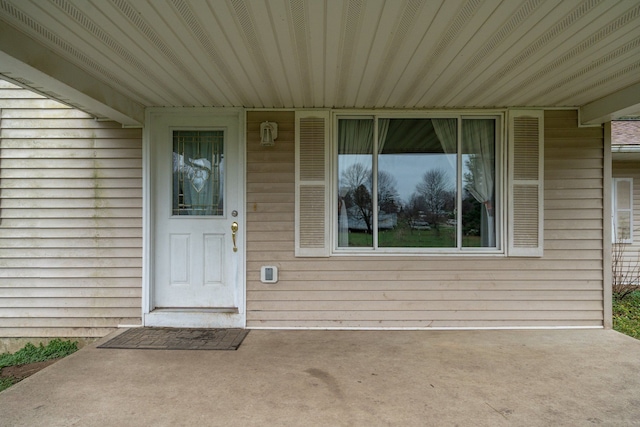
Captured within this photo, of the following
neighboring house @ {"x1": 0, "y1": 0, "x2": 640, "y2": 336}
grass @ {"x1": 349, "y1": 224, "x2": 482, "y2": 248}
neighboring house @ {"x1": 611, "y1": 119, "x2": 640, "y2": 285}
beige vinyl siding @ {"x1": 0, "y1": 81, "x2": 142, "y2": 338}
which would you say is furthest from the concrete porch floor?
neighboring house @ {"x1": 611, "y1": 119, "x2": 640, "y2": 285}

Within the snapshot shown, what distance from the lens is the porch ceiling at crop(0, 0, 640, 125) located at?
184cm

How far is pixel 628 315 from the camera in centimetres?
460

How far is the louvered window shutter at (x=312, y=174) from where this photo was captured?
3406 mm

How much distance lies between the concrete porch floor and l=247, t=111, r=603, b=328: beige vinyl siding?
315mm

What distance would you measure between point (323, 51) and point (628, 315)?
542 cm

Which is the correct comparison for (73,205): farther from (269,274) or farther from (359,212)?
(359,212)

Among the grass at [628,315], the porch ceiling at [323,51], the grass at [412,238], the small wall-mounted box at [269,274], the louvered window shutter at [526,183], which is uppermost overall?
the porch ceiling at [323,51]

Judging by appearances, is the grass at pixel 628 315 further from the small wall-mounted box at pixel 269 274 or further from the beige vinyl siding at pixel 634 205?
the small wall-mounted box at pixel 269 274

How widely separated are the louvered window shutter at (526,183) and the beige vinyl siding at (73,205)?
12.5 feet

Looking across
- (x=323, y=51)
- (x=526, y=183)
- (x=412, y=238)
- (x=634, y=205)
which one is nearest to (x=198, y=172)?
(x=323, y=51)

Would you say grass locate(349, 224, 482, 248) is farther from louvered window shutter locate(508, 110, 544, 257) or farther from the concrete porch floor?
the concrete porch floor

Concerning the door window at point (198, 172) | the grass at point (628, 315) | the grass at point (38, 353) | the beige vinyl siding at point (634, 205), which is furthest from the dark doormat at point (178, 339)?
the beige vinyl siding at point (634, 205)

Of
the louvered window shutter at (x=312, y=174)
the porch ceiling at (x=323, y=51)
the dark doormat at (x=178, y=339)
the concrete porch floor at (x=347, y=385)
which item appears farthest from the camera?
the louvered window shutter at (x=312, y=174)

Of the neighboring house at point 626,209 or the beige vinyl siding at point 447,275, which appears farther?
the neighboring house at point 626,209
